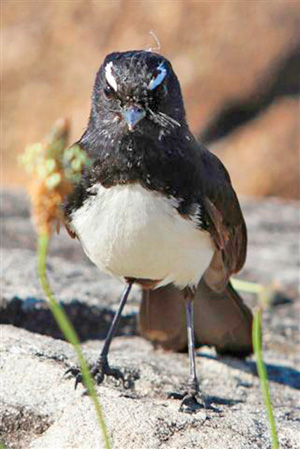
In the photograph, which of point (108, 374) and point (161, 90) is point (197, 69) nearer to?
point (161, 90)

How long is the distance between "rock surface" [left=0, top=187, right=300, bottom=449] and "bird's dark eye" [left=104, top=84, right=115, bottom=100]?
121cm

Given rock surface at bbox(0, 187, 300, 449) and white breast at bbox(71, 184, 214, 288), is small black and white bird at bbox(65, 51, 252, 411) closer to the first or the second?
white breast at bbox(71, 184, 214, 288)

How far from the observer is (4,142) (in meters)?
10.4

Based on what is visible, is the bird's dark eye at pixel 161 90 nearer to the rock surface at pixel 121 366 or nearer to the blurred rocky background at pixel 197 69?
the rock surface at pixel 121 366

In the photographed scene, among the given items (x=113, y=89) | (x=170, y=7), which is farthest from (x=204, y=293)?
(x=170, y=7)

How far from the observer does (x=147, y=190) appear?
15.9 ft

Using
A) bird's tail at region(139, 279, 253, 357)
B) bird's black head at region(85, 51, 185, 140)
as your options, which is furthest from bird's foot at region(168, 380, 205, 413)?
bird's black head at region(85, 51, 185, 140)

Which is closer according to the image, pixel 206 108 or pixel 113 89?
pixel 113 89

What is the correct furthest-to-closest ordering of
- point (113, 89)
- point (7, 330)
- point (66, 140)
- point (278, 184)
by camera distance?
point (278, 184) → point (7, 330) → point (113, 89) → point (66, 140)

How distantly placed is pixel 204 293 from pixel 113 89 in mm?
1622

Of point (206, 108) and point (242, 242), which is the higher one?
point (206, 108)

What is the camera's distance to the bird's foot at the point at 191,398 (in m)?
4.70

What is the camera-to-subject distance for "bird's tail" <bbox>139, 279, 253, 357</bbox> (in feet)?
19.3

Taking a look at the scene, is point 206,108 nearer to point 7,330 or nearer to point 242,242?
point 242,242
